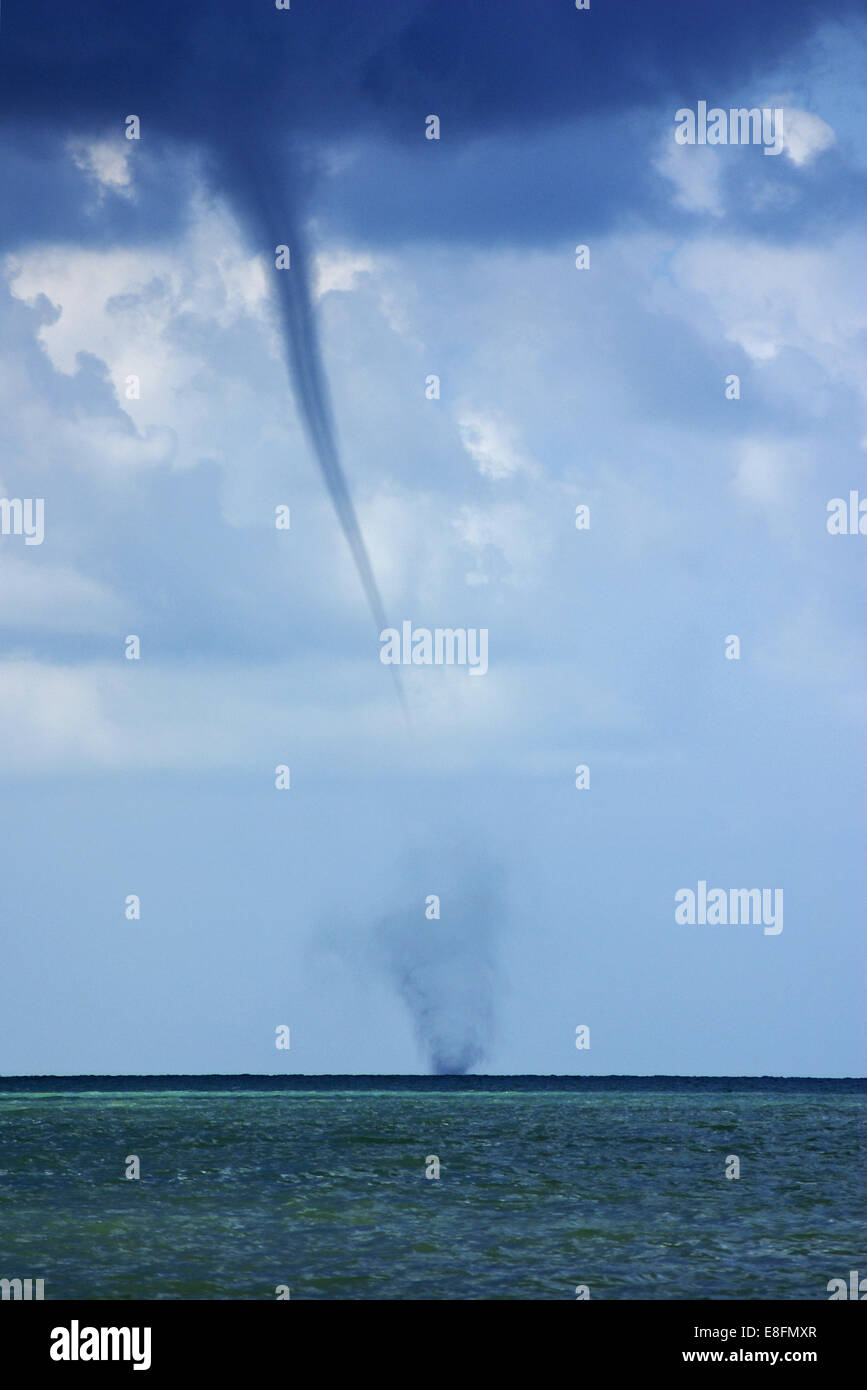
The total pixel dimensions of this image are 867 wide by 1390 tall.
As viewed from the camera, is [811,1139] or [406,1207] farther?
[811,1139]

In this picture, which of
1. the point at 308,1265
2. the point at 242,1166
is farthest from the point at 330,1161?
the point at 308,1265

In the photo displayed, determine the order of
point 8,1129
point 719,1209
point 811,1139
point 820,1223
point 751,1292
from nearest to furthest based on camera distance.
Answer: point 751,1292 → point 820,1223 → point 719,1209 → point 811,1139 → point 8,1129
